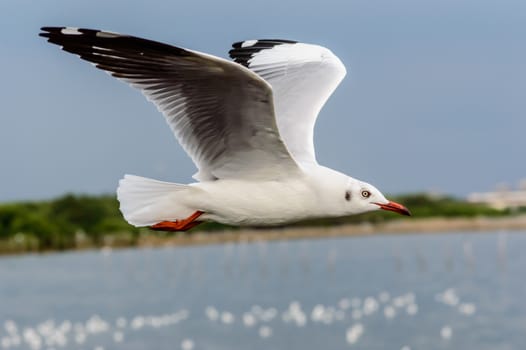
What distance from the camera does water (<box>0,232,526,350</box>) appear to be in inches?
1350

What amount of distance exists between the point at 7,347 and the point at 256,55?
86.7 feet

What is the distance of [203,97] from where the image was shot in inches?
243

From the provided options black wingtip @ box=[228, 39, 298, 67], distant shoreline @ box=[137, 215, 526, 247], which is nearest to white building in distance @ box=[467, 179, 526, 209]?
distant shoreline @ box=[137, 215, 526, 247]

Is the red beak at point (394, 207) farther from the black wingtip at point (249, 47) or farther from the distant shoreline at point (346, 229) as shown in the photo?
the distant shoreline at point (346, 229)

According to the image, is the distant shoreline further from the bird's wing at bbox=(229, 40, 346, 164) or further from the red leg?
the red leg

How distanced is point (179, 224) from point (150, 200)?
27 centimetres

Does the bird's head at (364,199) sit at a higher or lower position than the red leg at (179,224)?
higher

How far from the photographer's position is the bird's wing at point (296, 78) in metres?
7.48

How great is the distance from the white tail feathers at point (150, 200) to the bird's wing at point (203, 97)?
23 cm

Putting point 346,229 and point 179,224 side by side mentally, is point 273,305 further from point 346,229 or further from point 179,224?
point 346,229

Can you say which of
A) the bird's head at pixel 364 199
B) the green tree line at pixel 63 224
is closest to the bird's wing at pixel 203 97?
the bird's head at pixel 364 199

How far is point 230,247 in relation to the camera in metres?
108

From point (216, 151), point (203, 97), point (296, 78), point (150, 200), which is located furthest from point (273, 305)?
point (203, 97)

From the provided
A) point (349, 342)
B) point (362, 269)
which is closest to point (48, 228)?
point (362, 269)
